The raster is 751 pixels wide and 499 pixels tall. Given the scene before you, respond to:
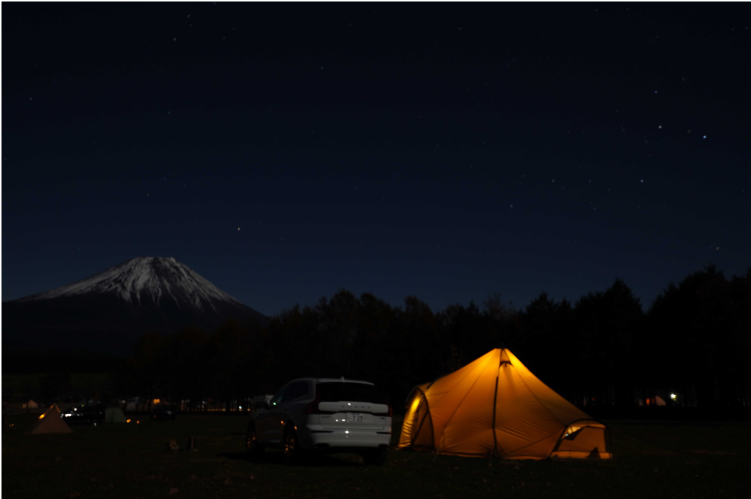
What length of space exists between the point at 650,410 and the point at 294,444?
43.5 m

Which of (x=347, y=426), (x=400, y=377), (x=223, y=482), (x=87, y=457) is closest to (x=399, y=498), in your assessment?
(x=223, y=482)

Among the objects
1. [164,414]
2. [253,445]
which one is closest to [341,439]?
[253,445]

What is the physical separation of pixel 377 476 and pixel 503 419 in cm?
520

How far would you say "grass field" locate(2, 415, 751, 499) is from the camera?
33.0ft

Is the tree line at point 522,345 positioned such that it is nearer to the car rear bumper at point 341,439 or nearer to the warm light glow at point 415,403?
the warm light glow at point 415,403

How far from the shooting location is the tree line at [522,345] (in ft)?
150

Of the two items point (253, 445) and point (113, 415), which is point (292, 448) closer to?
point (253, 445)

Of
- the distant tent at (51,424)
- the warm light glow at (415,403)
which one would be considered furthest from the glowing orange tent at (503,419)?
the distant tent at (51,424)

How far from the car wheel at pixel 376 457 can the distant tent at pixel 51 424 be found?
21533mm

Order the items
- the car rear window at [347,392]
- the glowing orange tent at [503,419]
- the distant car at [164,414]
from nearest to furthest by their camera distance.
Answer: the car rear window at [347,392] < the glowing orange tent at [503,419] < the distant car at [164,414]

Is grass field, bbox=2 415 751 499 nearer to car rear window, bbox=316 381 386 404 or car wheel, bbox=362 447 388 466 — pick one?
car wheel, bbox=362 447 388 466

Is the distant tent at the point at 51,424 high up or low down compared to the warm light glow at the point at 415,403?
down

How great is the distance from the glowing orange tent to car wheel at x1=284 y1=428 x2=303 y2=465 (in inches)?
181

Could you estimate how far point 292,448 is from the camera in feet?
46.1
